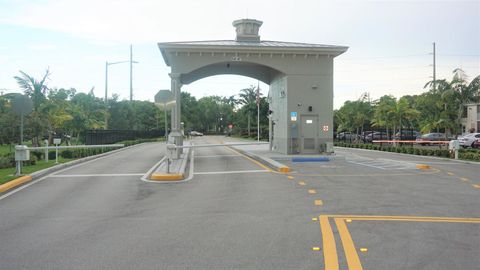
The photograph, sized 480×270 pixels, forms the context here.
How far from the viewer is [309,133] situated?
69.9 ft

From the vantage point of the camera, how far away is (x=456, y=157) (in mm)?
21500

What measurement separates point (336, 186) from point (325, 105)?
10910 millimetres

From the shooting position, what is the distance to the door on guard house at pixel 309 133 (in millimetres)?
21266

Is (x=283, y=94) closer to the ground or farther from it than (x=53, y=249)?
farther from it

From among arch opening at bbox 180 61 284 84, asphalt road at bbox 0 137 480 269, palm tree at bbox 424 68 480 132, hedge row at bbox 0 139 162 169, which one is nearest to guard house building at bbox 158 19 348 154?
arch opening at bbox 180 61 284 84

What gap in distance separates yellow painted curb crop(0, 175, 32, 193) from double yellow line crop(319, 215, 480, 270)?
8041 millimetres

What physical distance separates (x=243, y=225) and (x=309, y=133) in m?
15.0

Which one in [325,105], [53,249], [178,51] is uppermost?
[178,51]

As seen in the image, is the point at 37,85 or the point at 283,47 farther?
the point at 37,85

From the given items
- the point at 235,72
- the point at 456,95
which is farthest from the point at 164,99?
the point at 456,95

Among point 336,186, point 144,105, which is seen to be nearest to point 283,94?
point 336,186

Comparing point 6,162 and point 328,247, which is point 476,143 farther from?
point 328,247

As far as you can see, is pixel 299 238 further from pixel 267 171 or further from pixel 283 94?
pixel 283 94

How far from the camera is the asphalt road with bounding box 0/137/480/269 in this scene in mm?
5102
